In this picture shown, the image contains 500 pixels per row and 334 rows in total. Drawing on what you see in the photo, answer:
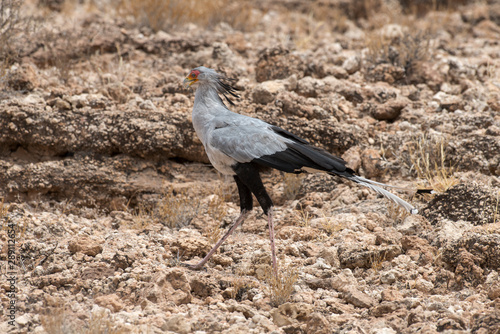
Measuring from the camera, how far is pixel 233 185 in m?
6.25

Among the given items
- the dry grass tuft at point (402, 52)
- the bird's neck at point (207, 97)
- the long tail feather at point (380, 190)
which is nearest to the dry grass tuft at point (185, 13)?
the dry grass tuft at point (402, 52)

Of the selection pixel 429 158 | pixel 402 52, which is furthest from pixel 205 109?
pixel 402 52

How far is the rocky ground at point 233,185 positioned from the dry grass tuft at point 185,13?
48 millimetres

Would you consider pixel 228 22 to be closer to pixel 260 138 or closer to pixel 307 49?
pixel 307 49

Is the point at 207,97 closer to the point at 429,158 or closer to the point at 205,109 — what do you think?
the point at 205,109

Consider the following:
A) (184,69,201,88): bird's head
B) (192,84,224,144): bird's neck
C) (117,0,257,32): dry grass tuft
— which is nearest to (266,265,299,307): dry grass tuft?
(192,84,224,144): bird's neck

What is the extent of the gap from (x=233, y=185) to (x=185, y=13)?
392 cm

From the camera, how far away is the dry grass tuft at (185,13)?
27.9 ft

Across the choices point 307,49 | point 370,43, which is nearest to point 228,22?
point 307,49

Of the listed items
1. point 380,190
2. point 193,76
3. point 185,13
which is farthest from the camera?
point 185,13

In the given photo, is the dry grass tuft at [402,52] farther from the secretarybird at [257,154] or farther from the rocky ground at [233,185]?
the secretarybird at [257,154]

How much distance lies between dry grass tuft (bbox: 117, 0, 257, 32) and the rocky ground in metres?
0.05

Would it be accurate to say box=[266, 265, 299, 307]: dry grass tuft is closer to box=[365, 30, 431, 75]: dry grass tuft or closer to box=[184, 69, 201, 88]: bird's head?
box=[184, 69, 201, 88]: bird's head

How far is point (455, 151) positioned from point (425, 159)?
383 millimetres
